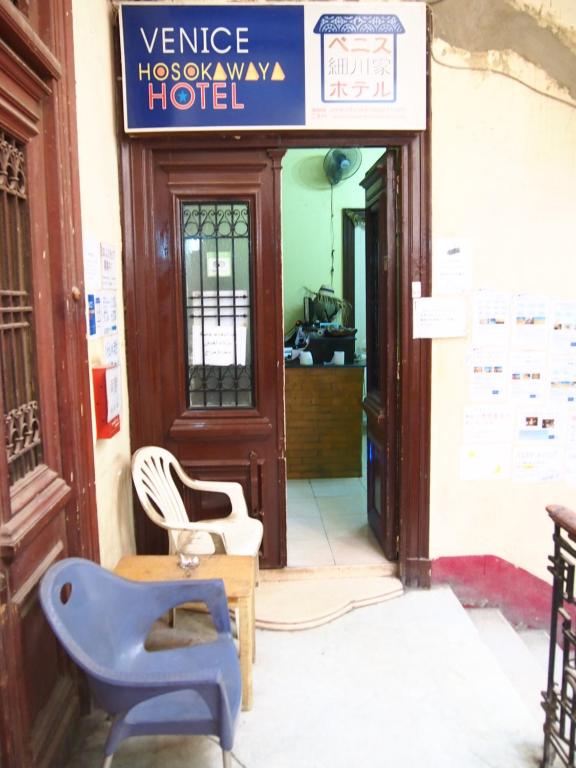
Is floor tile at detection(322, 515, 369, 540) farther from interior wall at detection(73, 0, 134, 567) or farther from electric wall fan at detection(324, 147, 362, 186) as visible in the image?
electric wall fan at detection(324, 147, 362, 186)

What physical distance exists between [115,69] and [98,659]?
8.63 ft

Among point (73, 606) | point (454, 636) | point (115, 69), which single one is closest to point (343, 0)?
point (115, 69)

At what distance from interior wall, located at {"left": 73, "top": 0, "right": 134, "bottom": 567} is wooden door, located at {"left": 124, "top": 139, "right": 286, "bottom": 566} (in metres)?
0.12

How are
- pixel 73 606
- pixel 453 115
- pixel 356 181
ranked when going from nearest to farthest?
pixel 73 606
pixel 453 115
pixel 356 181

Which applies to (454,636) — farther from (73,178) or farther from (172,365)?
(73,178)

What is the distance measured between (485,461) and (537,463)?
0.29 metres

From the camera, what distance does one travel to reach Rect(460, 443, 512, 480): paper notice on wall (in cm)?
327

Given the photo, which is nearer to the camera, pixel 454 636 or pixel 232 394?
pixel 454 636

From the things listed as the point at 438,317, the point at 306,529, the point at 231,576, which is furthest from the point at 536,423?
the point at 231,576

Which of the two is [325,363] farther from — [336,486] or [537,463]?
[537,463]

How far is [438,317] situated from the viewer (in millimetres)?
3166

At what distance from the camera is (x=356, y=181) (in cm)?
675

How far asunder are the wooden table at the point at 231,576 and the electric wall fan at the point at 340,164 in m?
4.90

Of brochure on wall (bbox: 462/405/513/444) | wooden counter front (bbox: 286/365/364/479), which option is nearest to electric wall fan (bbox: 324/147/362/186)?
wooden counter front (bbox: 286/365/364/479)
